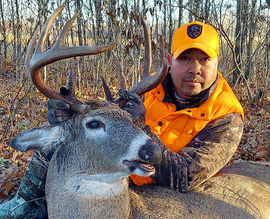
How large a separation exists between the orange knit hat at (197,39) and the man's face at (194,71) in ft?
0.25

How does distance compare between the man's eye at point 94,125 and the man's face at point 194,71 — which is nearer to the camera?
the man's eye at point 94,125

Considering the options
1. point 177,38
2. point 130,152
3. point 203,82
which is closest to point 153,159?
point 130,152

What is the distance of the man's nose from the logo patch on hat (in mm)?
280

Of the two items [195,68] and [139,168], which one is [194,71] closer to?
[195,68]

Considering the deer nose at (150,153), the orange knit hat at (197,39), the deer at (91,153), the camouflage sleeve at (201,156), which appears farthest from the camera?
the orange knit hat at (197,39)

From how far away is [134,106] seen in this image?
2.35m

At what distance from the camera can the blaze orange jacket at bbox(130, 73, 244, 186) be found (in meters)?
2.85

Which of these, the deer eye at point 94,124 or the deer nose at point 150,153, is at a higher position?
the deer eye at point 94,124

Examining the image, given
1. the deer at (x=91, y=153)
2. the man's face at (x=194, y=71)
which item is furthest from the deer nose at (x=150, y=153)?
the man's face at (x=194, y=71)

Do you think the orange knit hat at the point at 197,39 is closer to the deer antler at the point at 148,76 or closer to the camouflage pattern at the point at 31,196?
the deer antler at the point at 148,76

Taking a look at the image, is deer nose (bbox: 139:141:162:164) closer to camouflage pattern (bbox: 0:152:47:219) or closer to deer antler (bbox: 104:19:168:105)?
deer antler (bbox: 104:19:168:105)

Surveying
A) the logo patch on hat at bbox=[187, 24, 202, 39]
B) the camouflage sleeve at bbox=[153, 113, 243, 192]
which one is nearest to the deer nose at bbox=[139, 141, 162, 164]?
the camouflage sleeve at bbox=[153, 113, 243, 192]

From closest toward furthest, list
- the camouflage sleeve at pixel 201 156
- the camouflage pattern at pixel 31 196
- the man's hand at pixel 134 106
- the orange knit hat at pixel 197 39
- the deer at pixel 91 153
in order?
the deer at pixel 91 153 → the man's hand at pixel 134 106 → the camouflage sleeve at pixel 201 156 → the camouflage pattern at pixel 31 196 → the orange knit hat at pixel 197 39

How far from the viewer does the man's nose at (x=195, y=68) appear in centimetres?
308
